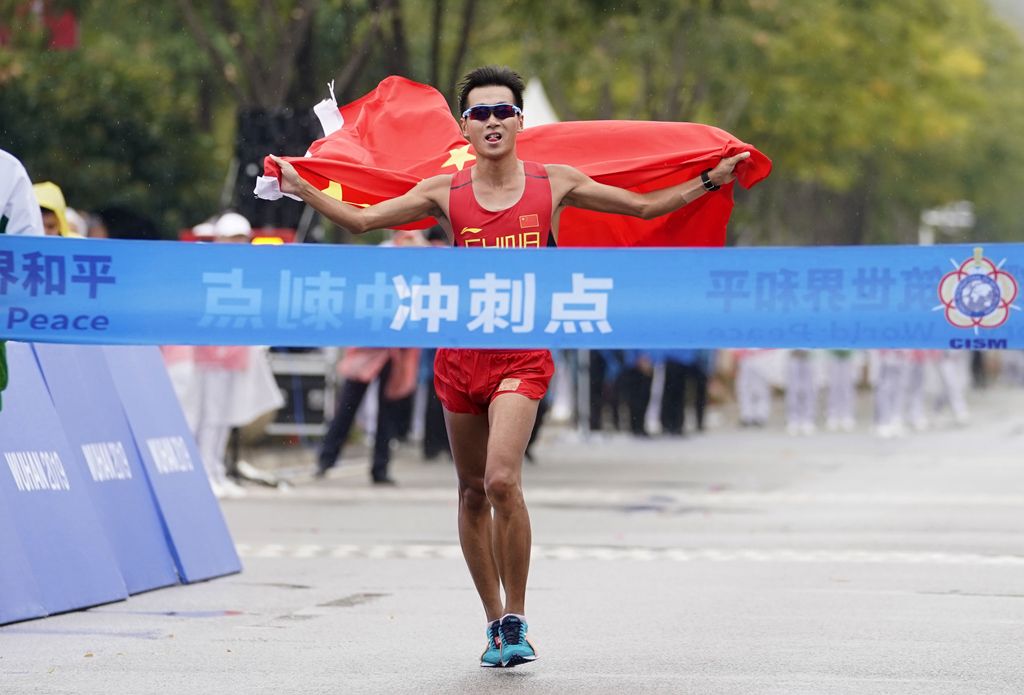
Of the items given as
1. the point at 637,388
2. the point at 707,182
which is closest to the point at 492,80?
the point at 707,182

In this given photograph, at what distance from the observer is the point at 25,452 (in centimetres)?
951

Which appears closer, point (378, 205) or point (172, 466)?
point (378, 205)

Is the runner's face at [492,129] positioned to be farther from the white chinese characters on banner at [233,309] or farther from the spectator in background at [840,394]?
the spectator in background at [840,394]

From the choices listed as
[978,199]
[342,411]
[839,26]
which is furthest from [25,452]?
[978,199]

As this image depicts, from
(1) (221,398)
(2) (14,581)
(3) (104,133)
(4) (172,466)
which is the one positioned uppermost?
(3) (104,133)

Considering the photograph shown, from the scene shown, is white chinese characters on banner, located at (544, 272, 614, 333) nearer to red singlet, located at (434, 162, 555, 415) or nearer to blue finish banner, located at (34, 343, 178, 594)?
red singlet, located at (434, 162, 555, 415)

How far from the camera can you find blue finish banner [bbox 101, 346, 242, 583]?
10914 mm

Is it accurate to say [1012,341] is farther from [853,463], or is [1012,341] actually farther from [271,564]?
[853,463]

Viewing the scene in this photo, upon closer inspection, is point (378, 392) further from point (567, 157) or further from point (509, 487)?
point (509, 487)

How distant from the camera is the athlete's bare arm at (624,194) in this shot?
815 cm

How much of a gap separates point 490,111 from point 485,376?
3.09 ft

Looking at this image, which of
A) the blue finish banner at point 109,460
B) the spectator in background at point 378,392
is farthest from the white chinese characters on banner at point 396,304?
the spectator in background at point 378,392

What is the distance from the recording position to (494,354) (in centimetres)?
794

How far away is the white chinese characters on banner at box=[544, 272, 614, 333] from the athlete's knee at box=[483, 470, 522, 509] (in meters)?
0.53
